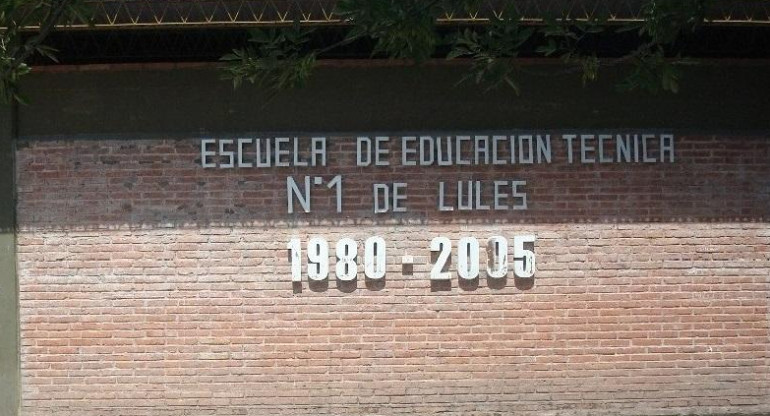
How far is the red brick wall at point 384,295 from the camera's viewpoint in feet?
25.3

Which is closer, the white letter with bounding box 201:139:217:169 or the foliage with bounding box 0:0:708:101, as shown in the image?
the foliage with bounding box 0:0:708:101

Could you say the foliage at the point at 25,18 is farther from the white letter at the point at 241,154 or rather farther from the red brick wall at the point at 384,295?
the white letter at the point at 241,154

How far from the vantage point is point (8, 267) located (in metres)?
7.68

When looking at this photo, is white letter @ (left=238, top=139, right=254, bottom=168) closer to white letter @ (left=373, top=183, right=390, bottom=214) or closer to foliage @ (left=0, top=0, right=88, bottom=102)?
white letter @ (left=373, top=183, right=390, bottom=214)

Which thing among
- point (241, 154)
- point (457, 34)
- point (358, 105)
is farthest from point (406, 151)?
point (457, 34)

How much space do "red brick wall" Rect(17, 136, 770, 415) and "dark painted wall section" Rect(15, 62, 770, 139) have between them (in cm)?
20

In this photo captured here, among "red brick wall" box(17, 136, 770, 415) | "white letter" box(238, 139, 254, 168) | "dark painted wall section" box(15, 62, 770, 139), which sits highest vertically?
"dark painted wall section" box(15, 62, 770, 139)

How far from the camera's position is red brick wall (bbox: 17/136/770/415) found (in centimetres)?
A: 771

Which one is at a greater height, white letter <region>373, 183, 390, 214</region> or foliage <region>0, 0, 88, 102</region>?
foliage <region>0, 0, 88, 102</region>

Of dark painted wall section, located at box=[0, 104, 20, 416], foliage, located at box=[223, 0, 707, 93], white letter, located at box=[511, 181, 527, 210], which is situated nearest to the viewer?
foliage, located at box=[223, 0, 707, 93]

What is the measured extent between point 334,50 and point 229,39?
928mm

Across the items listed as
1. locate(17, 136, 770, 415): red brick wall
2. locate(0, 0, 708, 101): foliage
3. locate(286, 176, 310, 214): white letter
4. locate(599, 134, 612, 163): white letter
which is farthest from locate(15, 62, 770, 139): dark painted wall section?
locate(0, 0, 708, 101): foliage

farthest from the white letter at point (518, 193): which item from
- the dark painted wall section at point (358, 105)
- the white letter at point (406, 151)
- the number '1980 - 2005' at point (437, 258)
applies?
the white letter at point (406, 151)

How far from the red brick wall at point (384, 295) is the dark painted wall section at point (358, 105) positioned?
0.20 meters
